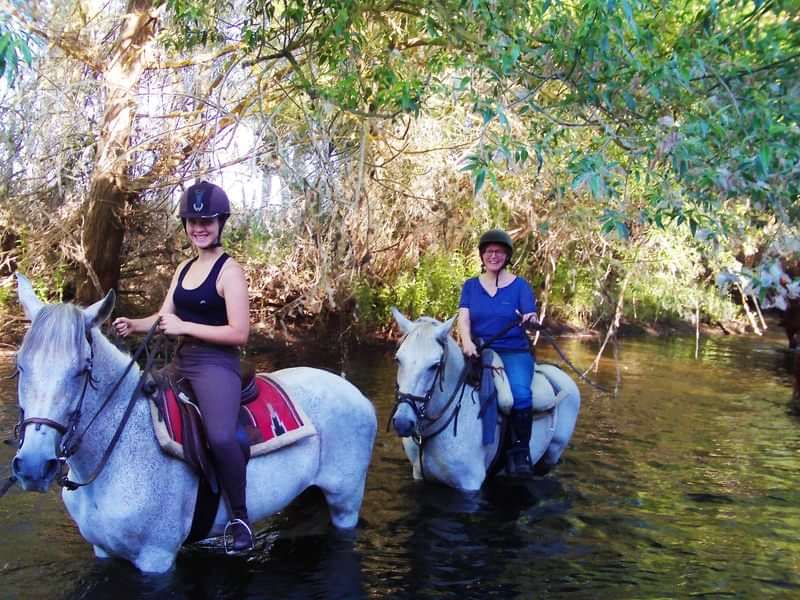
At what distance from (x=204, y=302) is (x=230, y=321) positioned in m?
0.18

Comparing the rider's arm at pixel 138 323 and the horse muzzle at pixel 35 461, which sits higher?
the rider's arm at pixel 138 323

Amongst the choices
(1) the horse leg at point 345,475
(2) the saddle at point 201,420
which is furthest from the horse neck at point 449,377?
(2) the saddle at point 201,420

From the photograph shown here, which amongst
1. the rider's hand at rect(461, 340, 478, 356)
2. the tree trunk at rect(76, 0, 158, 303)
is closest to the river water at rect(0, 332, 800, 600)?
the rider's hand at rect(461, 340, 478, 356)

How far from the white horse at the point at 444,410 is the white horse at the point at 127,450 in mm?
515

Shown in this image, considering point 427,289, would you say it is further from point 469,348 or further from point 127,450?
point 127,450

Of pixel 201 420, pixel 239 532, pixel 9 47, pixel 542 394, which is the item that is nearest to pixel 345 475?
pixel 239 532

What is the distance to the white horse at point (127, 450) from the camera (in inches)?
133

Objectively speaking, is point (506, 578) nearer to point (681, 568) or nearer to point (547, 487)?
point (681, 568)

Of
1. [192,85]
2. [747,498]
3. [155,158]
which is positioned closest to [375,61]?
[192,85]

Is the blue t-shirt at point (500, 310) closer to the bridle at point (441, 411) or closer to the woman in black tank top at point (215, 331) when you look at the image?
the bridle at point (441, 411)

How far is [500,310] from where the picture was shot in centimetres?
657

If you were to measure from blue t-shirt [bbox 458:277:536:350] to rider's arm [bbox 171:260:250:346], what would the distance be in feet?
9.16

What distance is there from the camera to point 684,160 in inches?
206

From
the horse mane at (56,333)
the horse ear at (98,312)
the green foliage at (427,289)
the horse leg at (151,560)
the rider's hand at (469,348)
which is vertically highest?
the green foliage at (427,289)
